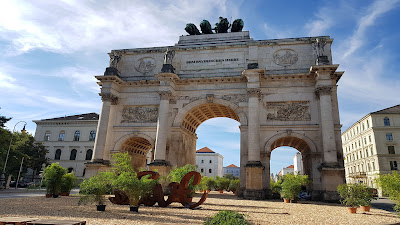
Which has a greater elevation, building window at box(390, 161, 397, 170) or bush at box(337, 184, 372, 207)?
building window at box(390, 161, 397, 170)

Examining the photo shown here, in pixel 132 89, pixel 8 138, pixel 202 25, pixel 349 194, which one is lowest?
pixel 349 194

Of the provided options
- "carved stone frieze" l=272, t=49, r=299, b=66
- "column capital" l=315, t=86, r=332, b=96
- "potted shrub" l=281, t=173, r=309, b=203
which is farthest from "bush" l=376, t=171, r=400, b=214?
"carved stone frieze" l=272, t=49, r=299, b=66

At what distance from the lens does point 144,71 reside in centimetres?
2795

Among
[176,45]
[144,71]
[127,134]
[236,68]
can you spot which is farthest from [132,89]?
[236,68]

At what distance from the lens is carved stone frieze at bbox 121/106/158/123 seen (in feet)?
86.2

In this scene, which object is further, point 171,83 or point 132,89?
point 132,89

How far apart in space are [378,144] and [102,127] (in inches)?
1664

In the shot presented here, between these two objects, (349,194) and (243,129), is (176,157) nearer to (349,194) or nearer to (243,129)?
(243,129)

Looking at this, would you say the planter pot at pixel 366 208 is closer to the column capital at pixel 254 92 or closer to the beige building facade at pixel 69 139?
the column capital at pixel 254 92

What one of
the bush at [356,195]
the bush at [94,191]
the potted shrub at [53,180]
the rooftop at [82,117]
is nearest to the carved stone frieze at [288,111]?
the bush at [356,195]

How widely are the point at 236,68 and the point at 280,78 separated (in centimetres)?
421

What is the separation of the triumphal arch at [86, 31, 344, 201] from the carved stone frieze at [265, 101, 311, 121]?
8 centimetres

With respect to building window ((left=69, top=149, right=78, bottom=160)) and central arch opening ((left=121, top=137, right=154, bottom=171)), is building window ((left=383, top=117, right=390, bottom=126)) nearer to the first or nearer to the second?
central arch opening ((left=121, top=137, right=154, bottom=171))

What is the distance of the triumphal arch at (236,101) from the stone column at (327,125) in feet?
0.25
